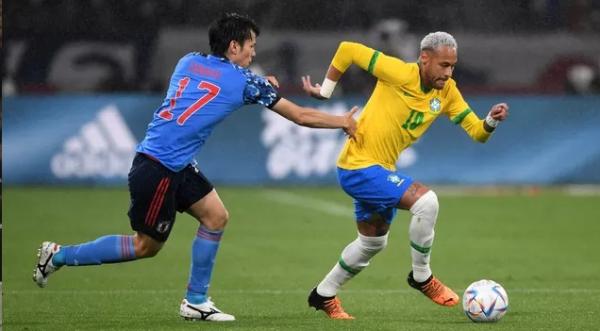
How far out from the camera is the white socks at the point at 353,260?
926cm

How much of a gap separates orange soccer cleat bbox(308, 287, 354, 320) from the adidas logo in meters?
11.0

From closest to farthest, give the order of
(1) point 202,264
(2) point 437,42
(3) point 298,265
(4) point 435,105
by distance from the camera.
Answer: (1) point 202,264
(2) point 437,42
(4) point 435,105
(3) point 298,265

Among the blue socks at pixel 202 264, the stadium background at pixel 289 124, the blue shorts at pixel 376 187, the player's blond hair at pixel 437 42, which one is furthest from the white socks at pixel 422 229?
the stadium background at pixel 289 124

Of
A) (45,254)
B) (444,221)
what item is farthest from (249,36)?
(444,221)

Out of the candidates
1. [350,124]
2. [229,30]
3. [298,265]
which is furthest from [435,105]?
[298,265]

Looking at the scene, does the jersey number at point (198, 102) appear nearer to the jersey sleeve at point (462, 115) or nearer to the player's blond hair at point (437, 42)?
the player's blond hair at point (437, 42)

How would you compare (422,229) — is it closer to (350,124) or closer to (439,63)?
(350,124)

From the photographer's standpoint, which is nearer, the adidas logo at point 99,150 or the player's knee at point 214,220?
the player's knee at point 214,220

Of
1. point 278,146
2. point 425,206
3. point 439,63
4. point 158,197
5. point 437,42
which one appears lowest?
point 278,146

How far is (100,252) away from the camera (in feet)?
28.7

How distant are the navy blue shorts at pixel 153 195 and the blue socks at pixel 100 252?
0.16 m

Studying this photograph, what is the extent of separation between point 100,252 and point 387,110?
2.24m

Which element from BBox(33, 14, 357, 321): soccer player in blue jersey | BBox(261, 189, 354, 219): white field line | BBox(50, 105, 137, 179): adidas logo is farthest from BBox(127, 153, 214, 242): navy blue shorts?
BBox(50, 105, 137, 179): adidas logo

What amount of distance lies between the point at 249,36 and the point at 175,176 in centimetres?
105
